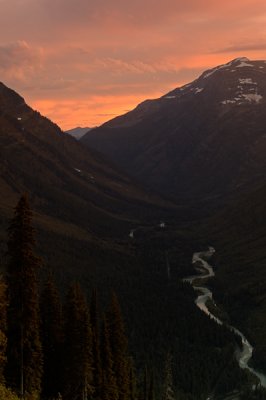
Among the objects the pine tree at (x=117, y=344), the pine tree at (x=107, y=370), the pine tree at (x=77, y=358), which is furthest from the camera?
the pine tree at (x=117, y=344)

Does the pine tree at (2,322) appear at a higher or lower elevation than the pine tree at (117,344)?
higher

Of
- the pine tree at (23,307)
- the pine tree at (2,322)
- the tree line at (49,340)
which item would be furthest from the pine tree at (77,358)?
the pine tree at (2,322)

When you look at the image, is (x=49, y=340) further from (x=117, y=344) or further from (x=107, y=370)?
(x=117, y=344)

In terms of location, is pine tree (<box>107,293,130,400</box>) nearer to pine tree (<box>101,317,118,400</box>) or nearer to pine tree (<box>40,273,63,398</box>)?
pine tree (<box>101,317,118,400</box>)

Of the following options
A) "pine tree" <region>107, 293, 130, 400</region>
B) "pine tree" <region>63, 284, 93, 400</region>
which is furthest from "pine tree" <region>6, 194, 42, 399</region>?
"pine tree" <region>107, 293, 130, 400</region>

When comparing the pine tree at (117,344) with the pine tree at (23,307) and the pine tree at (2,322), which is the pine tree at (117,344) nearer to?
the pine tree at (23,307)

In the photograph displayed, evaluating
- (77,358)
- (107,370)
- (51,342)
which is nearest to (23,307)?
(77,358)
